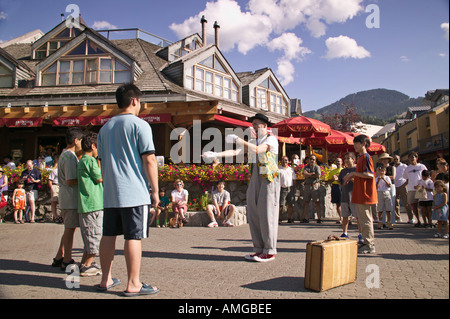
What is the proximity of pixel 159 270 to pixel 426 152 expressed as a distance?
39.8 m

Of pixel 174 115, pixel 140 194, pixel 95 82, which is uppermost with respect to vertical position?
pixel 95 82

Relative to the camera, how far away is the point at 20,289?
3.49 metres

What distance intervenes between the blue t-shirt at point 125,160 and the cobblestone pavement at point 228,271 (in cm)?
95

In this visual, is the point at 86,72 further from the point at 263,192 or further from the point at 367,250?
the point at 367,250

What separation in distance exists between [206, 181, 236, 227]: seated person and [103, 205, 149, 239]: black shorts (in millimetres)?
6407

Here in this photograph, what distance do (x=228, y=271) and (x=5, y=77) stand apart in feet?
72.0

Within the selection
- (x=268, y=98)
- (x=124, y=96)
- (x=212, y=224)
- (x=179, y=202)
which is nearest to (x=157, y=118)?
(x=179, y=202)

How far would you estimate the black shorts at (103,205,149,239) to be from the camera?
318 cm

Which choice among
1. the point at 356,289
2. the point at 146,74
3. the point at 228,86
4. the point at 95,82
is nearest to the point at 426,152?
the point at 228,86

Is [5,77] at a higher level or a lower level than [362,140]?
higher

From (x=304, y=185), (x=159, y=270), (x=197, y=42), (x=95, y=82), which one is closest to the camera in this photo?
(x=159, y=270)

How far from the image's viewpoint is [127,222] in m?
3.19
